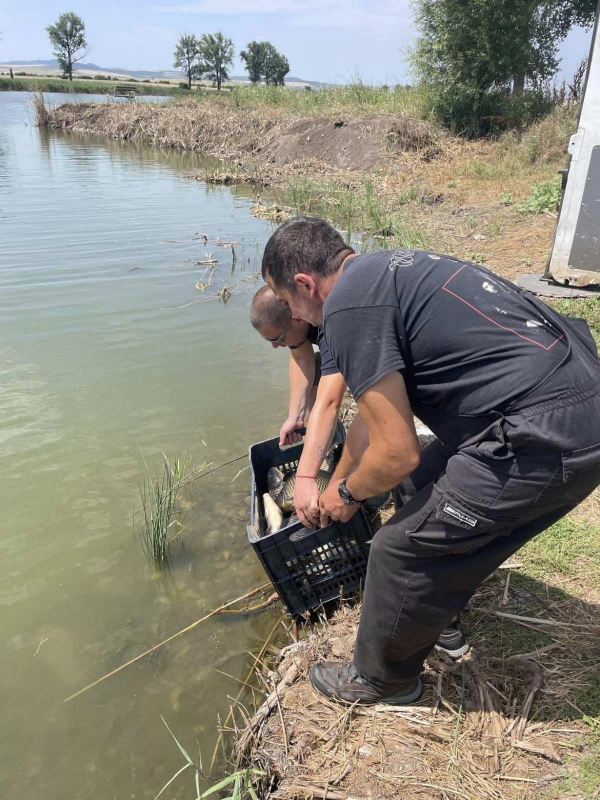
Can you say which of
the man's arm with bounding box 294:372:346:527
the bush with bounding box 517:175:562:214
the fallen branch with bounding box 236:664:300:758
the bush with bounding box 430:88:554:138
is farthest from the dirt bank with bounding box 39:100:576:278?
the fallen branch with bounding box 236:664:300:758

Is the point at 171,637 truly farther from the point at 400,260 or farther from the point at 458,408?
the point at 400,260

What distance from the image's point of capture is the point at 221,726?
104 inches

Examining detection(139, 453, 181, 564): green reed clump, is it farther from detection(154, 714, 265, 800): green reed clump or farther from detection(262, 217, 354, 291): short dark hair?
detection(262, 217, 354, 291): short dark hair

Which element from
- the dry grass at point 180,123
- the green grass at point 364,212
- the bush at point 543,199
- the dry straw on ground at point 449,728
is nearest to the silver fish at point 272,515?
the dry straw on ground at point 449,728

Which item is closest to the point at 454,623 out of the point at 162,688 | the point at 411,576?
the point at 411,576

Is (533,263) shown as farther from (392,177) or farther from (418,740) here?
(392,177)

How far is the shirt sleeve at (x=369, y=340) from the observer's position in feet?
5.74

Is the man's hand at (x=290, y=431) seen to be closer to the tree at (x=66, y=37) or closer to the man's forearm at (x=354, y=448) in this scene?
the man's forearm at (x=354, y=448)

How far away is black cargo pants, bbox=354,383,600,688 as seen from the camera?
1.72 m

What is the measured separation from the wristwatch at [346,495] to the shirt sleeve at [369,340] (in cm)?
51

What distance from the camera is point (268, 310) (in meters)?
3.55

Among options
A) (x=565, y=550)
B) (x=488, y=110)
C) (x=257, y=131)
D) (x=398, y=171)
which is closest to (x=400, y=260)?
(x=565, y=550)

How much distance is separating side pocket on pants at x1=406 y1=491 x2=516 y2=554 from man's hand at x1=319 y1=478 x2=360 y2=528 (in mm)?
398

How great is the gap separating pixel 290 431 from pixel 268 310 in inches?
31.1
